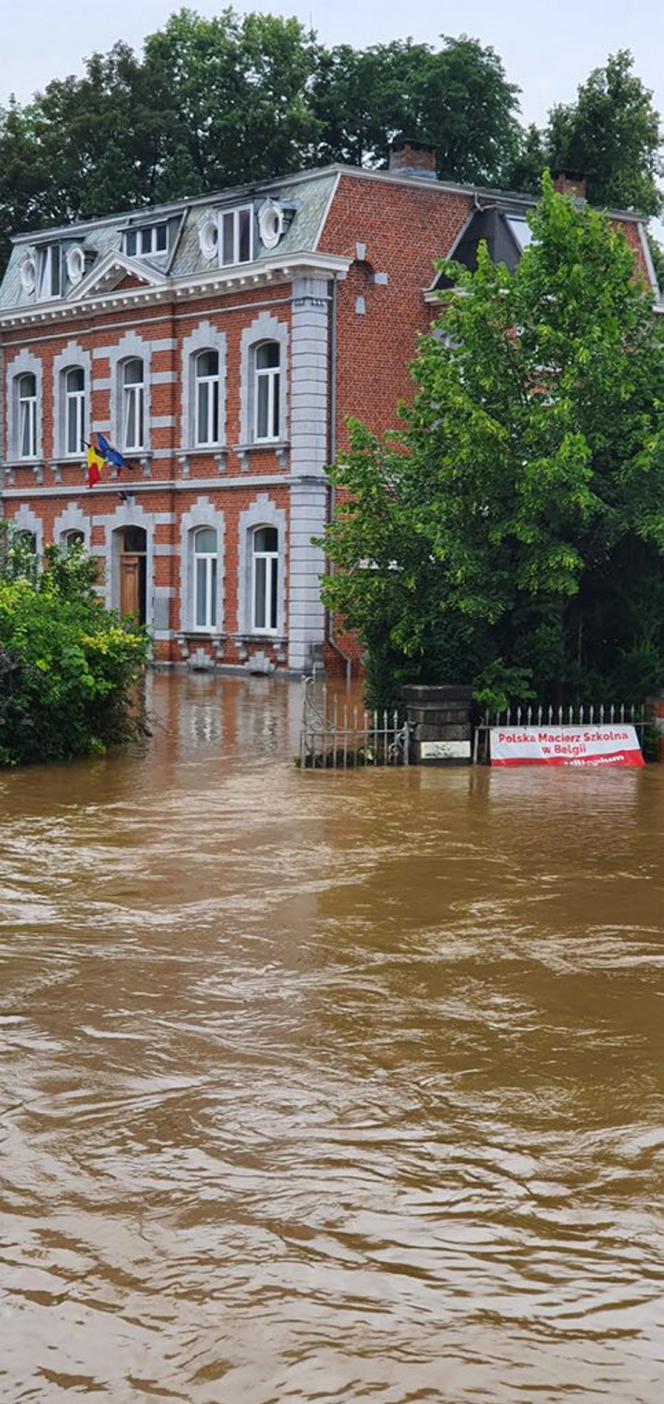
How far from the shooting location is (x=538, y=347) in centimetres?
2077

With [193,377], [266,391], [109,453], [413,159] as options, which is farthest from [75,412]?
[413,159]

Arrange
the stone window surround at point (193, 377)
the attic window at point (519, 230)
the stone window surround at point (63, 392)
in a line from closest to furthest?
1. the attic window at point (519, 230)
2. the stone window surround at point (193, 377)
3. the stone window surround at point (63, 392)

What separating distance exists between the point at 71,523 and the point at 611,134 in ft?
60.4

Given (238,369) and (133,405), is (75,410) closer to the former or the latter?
(133,405)

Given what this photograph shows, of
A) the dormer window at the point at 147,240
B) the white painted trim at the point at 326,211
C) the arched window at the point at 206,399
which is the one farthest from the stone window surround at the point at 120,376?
the white painted trim at the point at 326,211

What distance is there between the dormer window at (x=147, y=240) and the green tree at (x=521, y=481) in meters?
17.0

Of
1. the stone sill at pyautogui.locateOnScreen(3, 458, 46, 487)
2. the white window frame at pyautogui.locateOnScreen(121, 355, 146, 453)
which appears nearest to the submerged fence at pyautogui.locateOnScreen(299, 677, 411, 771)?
the white window frame at pyautogui.locateOnScreen(121, 355, 146, 453)

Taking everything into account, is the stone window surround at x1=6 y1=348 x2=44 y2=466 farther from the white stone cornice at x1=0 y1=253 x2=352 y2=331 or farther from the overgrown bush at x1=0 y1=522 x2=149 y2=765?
the overgrown bush at x1=0 y1=522 x2=149 y2=765

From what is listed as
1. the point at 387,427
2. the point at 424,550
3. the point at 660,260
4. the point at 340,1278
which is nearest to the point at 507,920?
the point at 340,1278

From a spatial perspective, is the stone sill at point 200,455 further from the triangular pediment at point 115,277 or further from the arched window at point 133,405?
the triangular pediment at point 115,277

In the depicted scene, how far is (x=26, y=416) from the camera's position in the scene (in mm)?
41781

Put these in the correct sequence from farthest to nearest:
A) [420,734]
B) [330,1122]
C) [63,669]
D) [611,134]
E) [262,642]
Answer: [611,134] → [262,642] → [420,734] → [63,669] → [330,1122]

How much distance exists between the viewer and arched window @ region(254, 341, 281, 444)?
113ft

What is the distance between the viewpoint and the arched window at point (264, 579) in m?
34.7
